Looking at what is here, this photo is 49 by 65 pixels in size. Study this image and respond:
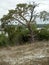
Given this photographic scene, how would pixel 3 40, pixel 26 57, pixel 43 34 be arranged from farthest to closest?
pixel 43 34, pixel 3 40, pixel 26 57

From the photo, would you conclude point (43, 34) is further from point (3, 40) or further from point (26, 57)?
point (26, 57)

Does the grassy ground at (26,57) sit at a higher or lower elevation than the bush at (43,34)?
higher

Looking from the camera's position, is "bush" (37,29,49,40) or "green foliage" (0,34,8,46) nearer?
"green foliage" (0,34,8,46)

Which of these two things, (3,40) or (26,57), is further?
(3,40)

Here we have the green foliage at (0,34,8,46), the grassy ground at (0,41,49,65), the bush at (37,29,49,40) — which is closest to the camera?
the grassy ground at (0,41,49,65)

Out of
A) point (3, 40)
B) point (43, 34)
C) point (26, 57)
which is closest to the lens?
point (26, 57)

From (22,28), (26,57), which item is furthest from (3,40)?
(26,57)

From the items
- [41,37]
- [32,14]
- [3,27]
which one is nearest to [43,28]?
[41,37]

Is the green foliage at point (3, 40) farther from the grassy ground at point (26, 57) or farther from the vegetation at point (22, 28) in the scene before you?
the grassy ground at point (26, 57)

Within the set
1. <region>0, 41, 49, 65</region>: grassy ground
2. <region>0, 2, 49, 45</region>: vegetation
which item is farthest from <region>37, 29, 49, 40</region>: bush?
<region>0, 41, 49, 65</region>: grassy ground

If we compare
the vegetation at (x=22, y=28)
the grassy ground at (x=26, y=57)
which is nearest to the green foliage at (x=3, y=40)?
the vegetation at (x=22, y=28)

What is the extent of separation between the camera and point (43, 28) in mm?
28344

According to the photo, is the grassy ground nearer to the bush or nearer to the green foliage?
the green foliage

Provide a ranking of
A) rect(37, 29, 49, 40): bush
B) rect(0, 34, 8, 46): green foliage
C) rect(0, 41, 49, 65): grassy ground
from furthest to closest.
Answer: rect(37, 29, 49, 40): bush
rect(0, 34, 8, 46): green foliage
rect(0, 41, 49, 65): grassy ground
